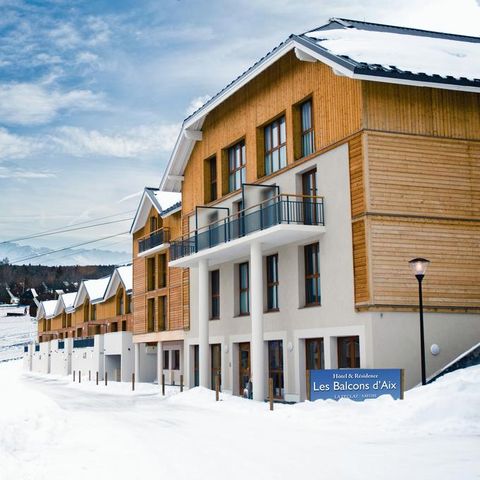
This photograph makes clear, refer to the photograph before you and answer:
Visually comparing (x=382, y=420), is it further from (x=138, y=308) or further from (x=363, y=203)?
(x=138, y=308)

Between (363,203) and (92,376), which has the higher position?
(363,203)

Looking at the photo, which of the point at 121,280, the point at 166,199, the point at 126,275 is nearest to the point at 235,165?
the point at 166,199

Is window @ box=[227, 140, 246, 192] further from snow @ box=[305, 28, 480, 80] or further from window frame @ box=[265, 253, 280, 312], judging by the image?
snow @ box=[305, 28, 480, 80]

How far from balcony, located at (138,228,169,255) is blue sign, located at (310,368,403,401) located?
23.2 metres

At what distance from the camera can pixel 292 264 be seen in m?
→ 27.0

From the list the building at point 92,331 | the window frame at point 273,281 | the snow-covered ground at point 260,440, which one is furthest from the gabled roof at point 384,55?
the building at point 92,331

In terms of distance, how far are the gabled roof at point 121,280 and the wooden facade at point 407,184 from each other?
32682 mm

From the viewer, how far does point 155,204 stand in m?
44.1

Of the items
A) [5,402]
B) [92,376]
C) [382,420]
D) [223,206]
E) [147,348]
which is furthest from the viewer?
[92,376]

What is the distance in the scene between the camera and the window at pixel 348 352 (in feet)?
77.4

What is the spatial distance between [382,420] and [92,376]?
44.3 meters

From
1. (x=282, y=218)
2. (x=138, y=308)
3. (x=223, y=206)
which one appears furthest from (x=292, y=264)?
(x=138, y=308)

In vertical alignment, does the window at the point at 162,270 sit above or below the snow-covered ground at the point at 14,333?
above

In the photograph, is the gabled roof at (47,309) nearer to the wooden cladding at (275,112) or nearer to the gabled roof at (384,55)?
the wooden cladding at (275,112)
